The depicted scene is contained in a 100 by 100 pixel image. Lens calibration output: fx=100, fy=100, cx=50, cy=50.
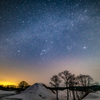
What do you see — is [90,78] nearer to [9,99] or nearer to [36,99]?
[36,99]

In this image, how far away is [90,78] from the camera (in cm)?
4700

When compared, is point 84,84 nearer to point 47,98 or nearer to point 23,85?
point 47,98

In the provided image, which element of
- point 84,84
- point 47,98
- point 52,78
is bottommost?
point 47,98

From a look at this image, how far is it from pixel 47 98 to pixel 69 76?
36.7ft

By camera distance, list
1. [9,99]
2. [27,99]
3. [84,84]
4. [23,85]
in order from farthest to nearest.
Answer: [23,85]
[84,84]
[27,99]
[9,99]

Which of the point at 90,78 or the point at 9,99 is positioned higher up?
the point at 90,78

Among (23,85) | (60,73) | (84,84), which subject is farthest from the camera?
(23,85)

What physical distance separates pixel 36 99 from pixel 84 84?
2434 centimetres

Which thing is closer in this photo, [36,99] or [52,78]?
[36,99]

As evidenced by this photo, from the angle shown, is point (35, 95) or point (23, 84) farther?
point (23, 84)

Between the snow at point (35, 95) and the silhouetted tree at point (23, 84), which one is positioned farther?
the silhouetted tree at point (23, 84)

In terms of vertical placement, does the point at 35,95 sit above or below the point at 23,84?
below

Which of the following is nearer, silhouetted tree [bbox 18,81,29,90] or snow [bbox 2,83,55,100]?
snow [bbox 2,83,55,100]

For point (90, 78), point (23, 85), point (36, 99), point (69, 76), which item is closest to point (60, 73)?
point (69, 76)
